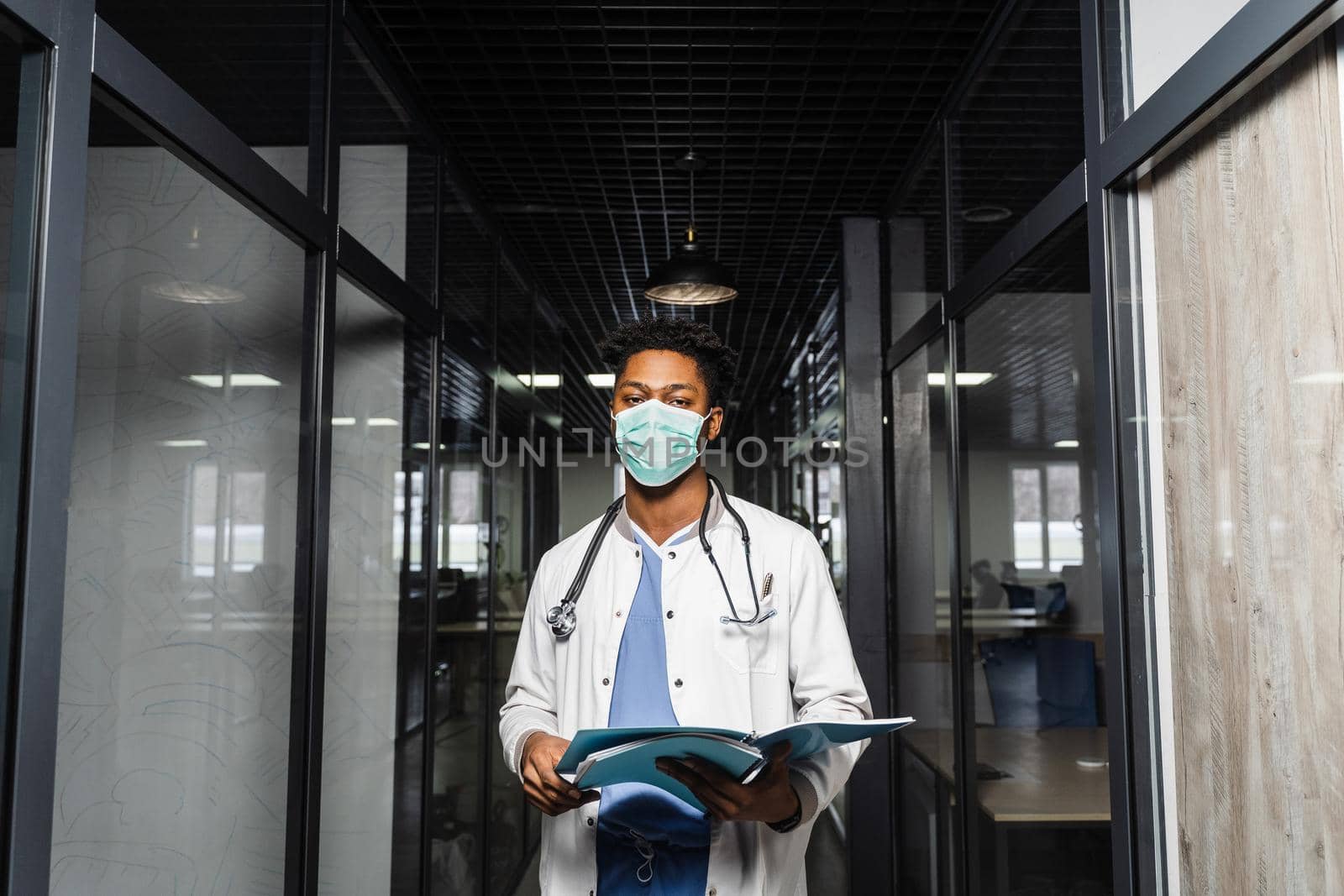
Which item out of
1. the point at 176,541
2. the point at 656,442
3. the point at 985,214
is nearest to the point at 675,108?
the point at 985,214

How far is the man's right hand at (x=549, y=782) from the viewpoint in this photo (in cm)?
158

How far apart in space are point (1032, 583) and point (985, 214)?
102 centimetres

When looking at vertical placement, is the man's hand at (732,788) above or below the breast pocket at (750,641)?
below

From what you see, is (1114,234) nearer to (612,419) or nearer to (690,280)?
(612,419)

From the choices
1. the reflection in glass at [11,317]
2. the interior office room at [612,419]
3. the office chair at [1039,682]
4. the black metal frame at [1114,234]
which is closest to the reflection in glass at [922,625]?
the interior office room at [612,419]

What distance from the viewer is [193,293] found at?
77.0 inches

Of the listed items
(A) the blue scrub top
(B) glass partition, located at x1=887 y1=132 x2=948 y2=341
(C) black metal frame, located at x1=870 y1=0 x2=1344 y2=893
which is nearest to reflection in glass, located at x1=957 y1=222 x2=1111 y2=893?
(C) black metal frame, located at x1=870 y1=0 x2=1344 y2=893

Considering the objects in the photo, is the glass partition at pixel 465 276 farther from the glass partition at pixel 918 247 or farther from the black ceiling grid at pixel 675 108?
the glass partition at pixel 918 247

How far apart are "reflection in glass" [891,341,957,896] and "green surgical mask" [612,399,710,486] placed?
1489 millimetres

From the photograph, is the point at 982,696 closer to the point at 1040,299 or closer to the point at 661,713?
the point at 1040,299

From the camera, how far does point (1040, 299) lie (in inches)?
96.7

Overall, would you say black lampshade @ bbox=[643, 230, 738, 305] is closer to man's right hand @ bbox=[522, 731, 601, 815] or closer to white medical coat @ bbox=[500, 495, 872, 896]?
white medical coat @ bbox=[500, 495, 872, 896]

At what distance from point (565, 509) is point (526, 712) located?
6.38 metres

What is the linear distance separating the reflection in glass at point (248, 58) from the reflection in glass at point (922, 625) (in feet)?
6.28
